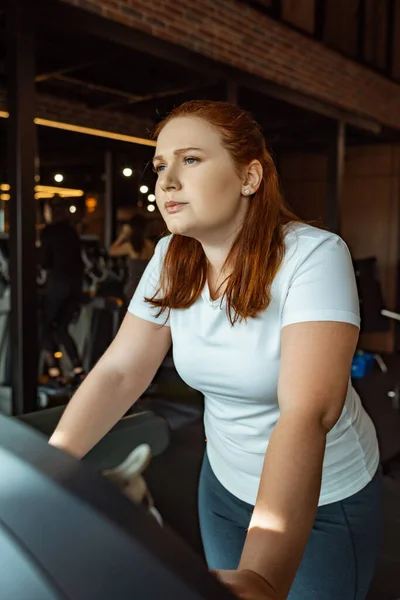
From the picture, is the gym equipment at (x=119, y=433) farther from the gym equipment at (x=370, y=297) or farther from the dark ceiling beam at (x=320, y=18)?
the dark ceiling beam at (x=320, y=18)

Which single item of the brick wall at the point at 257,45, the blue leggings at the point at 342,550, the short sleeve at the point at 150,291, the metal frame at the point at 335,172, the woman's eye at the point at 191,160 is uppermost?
the brick wall at the point at 257,45

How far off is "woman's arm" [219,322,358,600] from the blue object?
5.82 metres

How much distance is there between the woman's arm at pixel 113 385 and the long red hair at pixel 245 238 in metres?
0.07

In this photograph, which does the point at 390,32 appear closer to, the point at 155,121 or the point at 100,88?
the point at 100,88

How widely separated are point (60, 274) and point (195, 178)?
4.23m

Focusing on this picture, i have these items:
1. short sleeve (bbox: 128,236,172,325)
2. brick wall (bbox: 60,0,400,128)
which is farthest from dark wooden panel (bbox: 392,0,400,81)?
short sleeve (bbox: 128,236,172,325)

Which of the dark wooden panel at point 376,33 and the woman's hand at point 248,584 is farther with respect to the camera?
the dark wooden panel at point 376,33

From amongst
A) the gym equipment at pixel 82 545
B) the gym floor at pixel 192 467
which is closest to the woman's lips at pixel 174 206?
the gym equipment at pixel 82 545

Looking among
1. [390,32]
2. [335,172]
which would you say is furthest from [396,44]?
[335,172]

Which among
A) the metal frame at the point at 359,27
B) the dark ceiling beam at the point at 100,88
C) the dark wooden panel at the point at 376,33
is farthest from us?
the dark wooden panel at the point at 376,33

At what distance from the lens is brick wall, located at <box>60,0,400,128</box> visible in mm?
4423

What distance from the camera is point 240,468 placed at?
4.15 feet

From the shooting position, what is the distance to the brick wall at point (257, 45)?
4423mm

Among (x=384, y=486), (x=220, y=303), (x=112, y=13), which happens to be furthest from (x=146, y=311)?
(x=112, y=13)
